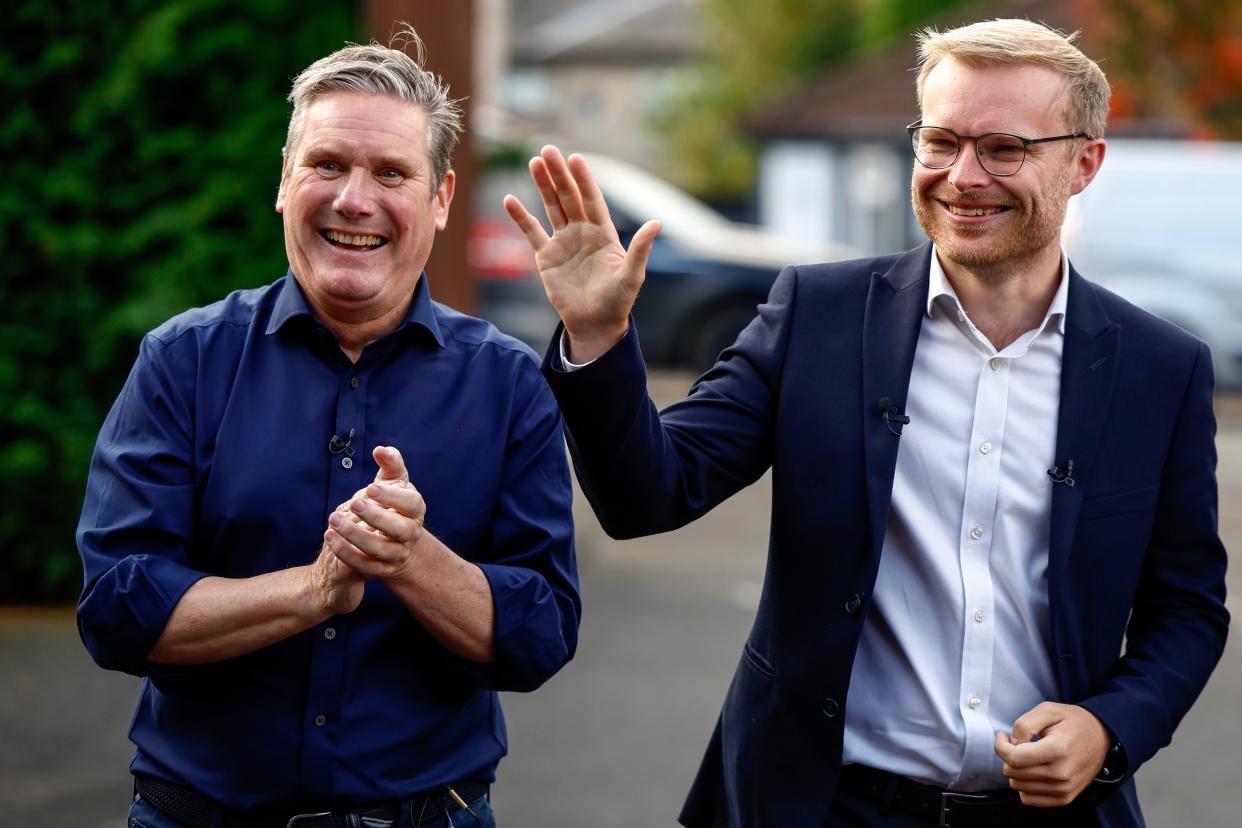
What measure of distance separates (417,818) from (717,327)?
12469mm

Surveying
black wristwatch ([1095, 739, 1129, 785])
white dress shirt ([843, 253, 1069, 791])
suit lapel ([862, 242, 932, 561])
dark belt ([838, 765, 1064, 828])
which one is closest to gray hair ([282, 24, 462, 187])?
suit lapel ([862, 242, 932, 561])

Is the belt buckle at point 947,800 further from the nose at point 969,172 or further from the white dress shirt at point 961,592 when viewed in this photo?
the nose at point 969,172

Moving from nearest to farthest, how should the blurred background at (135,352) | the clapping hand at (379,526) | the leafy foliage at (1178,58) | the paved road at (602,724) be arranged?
the clapping hand at (379,526) → the paved road at (602,724) → the blurred background at (135,352) → the leafy foliage at (1178,58)

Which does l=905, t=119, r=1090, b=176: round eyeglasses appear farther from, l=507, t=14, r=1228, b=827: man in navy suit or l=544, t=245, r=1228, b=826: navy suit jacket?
l=544, t=245, r=1228, b=826: navy suit jacket

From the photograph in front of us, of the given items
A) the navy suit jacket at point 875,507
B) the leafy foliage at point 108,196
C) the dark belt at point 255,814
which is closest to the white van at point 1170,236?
the leafy foliage at point 108,196

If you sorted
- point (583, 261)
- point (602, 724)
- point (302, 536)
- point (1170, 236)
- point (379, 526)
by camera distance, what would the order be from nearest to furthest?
point (379, 526), point (583, 261), point (302, 536), point (602, 724), point (1170, 236)

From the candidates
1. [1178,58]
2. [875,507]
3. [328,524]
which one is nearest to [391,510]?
[328,524]

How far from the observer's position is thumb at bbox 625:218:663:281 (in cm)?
233

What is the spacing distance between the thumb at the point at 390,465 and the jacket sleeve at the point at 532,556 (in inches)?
9.9

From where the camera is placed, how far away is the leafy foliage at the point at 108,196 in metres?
6.92

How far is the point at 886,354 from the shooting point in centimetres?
277

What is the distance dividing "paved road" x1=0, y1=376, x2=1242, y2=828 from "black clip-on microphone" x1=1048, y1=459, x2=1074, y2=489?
2878 millimetres

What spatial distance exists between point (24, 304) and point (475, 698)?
498cm

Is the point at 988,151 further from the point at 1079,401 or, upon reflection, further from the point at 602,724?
the point at 602,724
